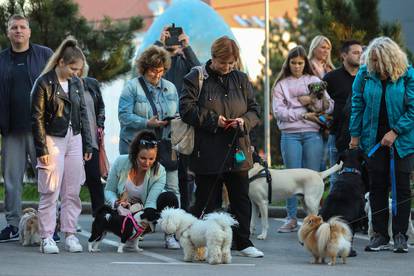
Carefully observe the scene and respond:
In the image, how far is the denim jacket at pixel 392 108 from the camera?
32.5 ft

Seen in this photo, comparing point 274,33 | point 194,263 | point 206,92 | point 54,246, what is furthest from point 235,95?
point 274,33

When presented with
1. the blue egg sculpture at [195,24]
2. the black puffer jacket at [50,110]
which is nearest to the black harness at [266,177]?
the black puffer jacket at [50,110]

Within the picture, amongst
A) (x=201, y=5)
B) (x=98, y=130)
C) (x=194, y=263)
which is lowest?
(x=194, y=263)

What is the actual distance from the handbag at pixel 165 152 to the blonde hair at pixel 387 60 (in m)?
2.19

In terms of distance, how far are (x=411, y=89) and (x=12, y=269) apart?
13.1 ft

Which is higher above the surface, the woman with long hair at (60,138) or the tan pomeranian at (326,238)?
the woman with long hair at (60,138)

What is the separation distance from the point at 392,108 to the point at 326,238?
64.5 inches

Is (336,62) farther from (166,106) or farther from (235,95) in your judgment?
(235,95)

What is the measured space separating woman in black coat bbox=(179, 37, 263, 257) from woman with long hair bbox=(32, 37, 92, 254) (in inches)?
46.4

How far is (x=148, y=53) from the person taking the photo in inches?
423

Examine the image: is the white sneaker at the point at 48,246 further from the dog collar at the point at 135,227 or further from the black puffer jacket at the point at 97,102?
the black puffer jacket at the point at 97,102

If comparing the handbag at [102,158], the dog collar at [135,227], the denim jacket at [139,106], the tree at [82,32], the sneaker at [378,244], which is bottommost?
the sneaker at [378,244]

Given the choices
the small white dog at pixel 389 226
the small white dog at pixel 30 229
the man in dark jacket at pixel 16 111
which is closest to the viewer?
the small white dog at pixel 30 229

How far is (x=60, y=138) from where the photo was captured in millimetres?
9867
